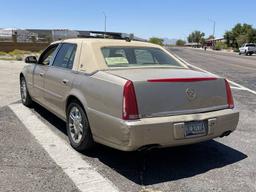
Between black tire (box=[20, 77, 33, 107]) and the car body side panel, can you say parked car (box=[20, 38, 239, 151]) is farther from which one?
black tire (box=[20, 77, 33, 107])

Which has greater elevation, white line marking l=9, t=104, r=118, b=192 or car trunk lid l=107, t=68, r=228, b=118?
car trunk lid l=107, t=68, r=228, b=118

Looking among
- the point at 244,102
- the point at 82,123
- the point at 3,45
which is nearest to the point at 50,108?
the point at 82,123

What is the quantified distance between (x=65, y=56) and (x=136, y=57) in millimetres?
1164

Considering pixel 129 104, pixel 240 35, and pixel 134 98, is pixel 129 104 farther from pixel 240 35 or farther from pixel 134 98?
pixel 240 35

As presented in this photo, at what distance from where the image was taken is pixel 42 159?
17.3 ft

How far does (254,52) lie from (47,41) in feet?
99.9

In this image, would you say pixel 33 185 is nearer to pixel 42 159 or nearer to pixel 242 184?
pixel 42 159

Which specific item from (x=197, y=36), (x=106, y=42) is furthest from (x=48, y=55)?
(x=197, y=36)

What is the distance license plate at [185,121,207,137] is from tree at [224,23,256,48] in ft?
316

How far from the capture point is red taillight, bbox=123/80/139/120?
15.0 feet

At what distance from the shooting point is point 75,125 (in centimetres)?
567

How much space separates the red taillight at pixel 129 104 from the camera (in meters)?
4.56

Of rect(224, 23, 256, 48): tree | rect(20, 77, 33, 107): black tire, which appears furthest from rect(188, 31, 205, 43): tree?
rect(20, 77, 33, 107): black tire

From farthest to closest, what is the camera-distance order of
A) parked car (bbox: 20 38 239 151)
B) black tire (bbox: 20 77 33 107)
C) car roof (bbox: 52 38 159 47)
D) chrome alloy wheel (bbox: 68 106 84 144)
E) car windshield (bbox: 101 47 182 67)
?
black tire (bbox: 20 77 33 107) < car roof (bbox: 52 38 159 47) < car windshield (bbox: 101 47 182 67) < chrome alloy wheel (bbox: 68 106 84 144) < parked car (bbox: 20 38 239 151)
